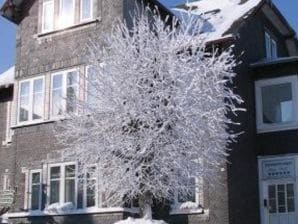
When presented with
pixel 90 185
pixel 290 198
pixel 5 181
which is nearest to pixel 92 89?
pixel 90 185

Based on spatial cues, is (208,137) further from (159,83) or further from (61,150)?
(61,150)

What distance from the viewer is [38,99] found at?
19.9 meters

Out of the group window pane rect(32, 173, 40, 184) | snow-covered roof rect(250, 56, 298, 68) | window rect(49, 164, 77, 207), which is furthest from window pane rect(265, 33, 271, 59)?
window pane rect(32, 173, 40, 184)

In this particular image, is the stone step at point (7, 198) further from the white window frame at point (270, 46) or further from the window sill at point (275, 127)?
the white window frame at point (270, 46)

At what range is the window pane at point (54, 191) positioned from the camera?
1864 cm

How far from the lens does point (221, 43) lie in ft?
63.9

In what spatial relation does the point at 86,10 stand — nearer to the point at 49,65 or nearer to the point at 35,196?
the point at 49,65

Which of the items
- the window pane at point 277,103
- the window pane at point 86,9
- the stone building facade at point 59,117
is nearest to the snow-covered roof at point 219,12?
the stone building facade at point 59,117

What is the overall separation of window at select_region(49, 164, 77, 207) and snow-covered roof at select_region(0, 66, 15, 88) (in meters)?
4.93

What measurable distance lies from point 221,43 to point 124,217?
6277 millimetres

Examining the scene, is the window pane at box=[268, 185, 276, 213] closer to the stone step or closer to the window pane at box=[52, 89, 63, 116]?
the window pane at box=[52, 89, 63, 116]

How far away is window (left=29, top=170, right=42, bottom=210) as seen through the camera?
62.2 feet

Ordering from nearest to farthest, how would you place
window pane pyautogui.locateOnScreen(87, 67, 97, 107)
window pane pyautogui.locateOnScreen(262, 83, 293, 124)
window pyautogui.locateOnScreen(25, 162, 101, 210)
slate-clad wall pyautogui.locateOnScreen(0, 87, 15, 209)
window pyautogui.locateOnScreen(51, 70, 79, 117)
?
window pane pyautogui.locateOnScreen(87, 67, 97, 107) < window pyautogui.locateOnScreen(25, 162, 101, 210) < window pyautogui.locateOnScreen(51, 70, 79, 117) < window pane pyautogui.locateOnScreen(262, 83, 293, 124) < slate-clad wall pyautogui.locateOnScreen(0, 87, 15, 209)

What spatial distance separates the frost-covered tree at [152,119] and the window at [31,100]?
468 cm
